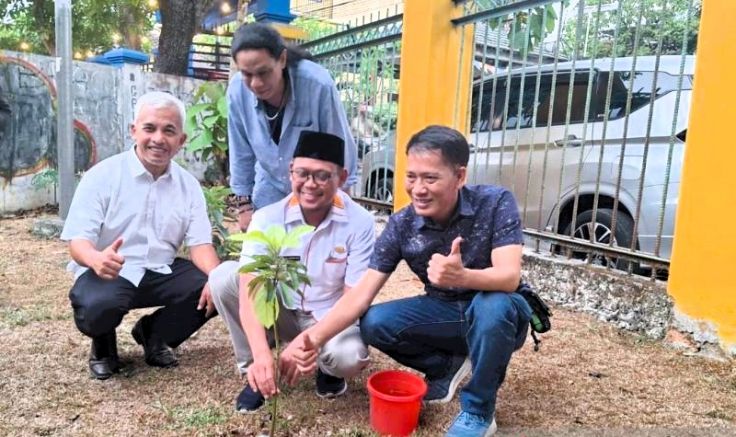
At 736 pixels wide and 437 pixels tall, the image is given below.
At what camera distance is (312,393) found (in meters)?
2.50

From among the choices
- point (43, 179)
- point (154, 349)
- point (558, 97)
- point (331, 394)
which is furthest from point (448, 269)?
point (43, 179)

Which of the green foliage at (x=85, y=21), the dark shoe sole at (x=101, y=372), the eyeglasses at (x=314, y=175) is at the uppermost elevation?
the green foliage at (x=85, y=21)

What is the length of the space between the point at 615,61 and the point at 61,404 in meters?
3.55

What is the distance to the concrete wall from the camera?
7.06m

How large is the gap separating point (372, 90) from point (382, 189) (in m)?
1.03

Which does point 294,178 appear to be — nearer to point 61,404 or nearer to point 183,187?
point 183,187

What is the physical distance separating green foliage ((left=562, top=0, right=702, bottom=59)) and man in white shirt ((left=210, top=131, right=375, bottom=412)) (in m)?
2.21

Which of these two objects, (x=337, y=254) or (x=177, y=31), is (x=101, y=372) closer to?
(x=337, y=254)

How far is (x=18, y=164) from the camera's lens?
282 inches

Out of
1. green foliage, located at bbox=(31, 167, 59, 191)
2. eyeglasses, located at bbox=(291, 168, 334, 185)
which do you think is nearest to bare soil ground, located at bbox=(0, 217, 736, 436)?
eyeglasses, located at bbox=(291, 168, 334, 185)

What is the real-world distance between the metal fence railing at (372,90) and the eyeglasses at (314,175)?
3.48 m

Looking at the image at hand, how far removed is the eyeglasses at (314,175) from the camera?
223 centimetres

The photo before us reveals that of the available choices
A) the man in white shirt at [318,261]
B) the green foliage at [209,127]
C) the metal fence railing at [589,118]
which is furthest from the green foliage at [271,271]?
the green foliage at [209,127]

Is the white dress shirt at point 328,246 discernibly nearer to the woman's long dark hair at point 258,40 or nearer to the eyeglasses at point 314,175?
the eyeglasses at point 314,175
